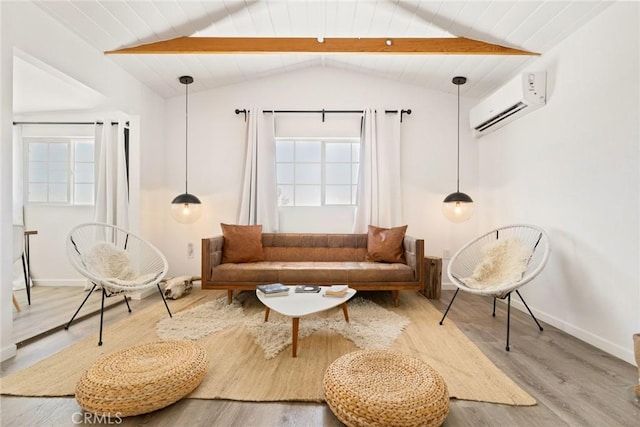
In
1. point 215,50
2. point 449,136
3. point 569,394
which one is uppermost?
point 215,50

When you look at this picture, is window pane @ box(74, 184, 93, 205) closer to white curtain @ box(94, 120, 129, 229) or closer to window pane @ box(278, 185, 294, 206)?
white curtain @ box(94, 120, 129, 229)

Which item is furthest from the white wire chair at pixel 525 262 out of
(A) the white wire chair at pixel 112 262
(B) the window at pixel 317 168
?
(A) the white wire chair at pixel 112 262

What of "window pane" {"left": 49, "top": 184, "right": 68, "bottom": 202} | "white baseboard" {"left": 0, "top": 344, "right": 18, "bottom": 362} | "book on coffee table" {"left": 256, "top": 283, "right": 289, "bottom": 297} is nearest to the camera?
"white baseboard" {"left": 0, "top": 344, "right": 18, "bottom": 362}

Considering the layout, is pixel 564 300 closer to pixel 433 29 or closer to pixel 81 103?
pixel 433 29

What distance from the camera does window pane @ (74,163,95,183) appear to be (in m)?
4.02

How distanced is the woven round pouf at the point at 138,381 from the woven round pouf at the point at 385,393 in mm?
717

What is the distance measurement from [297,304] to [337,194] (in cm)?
215

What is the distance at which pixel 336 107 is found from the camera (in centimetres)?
400

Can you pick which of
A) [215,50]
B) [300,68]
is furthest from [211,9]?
[300,68]

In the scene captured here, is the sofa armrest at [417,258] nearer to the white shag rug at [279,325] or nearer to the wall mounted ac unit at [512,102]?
the white shag rug at [279,325]

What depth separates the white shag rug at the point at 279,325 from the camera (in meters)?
2.27

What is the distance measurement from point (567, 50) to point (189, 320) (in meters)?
3.99

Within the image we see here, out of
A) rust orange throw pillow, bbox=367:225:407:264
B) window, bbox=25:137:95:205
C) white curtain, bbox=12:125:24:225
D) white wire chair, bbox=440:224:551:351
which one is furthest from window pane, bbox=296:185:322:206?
white curtain, bbox=12:125:24:225

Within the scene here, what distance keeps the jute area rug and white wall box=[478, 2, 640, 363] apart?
961 mm
